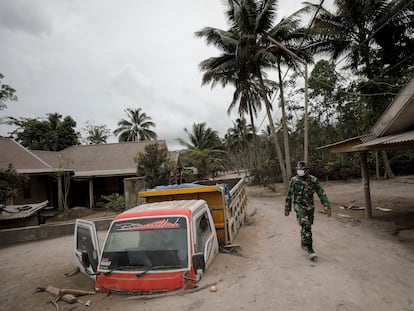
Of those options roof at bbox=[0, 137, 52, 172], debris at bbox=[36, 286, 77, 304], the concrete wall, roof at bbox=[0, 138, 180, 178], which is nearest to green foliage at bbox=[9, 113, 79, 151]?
roof at bbox=[0, 138, 180, 178]

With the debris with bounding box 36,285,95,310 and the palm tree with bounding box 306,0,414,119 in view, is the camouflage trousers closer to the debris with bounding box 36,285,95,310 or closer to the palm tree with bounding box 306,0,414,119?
the debris with bounding box 36,285,95,310

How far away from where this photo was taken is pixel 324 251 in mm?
5008

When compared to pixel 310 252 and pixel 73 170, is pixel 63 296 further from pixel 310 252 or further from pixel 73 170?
pixel 73 170

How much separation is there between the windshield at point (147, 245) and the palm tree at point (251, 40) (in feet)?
44.1

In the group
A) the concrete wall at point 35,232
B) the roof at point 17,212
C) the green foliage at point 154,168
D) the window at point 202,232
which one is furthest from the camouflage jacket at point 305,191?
the roof at point 17,212

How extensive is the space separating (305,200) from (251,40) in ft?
45.4

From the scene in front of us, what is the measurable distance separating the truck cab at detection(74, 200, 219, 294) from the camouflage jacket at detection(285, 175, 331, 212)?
210 cm

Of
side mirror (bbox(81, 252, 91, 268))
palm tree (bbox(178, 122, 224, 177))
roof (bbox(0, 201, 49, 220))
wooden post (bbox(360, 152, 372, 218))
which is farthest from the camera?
palm tree (bbox(178, 122, 224, 177))

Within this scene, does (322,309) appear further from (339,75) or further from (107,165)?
(339,75)

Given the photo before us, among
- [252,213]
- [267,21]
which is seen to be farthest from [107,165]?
[267,21]

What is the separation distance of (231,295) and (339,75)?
20.8 meters

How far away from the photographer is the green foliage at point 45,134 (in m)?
23.0

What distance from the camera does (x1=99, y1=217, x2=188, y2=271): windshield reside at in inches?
134

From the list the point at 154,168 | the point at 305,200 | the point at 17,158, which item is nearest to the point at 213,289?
the point at 305,200
